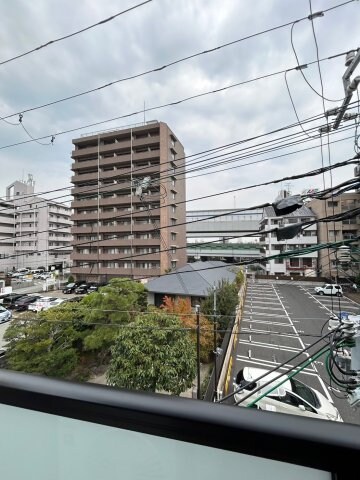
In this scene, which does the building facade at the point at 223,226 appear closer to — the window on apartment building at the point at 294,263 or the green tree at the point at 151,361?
the window on apartment building at the point at 294,263

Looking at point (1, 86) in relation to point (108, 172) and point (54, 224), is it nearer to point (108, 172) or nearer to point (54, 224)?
point (108, 172)

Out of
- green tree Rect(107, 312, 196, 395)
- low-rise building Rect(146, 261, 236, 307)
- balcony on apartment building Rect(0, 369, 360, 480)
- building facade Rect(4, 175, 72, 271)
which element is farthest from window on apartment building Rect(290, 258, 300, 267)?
balcony on apartment building Rect(0, 369, 360, 480)

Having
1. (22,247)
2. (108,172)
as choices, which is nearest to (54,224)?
(22,247)

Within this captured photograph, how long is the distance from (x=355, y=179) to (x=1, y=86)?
3.48 m

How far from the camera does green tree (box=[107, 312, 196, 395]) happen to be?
3773mm

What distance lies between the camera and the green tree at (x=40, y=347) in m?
4.45

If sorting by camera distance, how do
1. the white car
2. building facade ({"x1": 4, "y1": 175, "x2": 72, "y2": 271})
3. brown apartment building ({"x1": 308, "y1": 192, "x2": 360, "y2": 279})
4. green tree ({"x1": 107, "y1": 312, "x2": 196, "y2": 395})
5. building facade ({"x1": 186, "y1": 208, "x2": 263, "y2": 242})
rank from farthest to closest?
building facade ({"x1": 186, "y1": 208, "x2": 263, "y2": 242})
building facade ({"x1": 4, "y1": 175, "x2": 72, "y2": 271})
green tree ({"x1": 107, "y1": 312, "x2": 196, "y2": 395})
the white car
brown apartment building ({"x1": 308, "y1": 192, "x2": 360, "y2": 279})

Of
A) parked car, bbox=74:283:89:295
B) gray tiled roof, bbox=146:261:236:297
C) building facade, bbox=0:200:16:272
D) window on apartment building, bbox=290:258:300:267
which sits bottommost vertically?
parked car, bbox=74:283:89:295

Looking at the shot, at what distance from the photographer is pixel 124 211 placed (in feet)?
53.6

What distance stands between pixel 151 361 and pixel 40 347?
2.26m

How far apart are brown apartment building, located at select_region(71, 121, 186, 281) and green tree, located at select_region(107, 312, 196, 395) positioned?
10.8 m

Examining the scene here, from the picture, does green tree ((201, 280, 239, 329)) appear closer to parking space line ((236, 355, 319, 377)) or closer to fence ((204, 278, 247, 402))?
fence ((204, 278, 247, 402))

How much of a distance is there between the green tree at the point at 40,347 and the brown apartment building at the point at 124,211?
32.6 feet

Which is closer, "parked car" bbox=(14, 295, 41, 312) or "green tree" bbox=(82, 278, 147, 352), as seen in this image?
"green tree" bbox=(82, 278, 147, 352)
